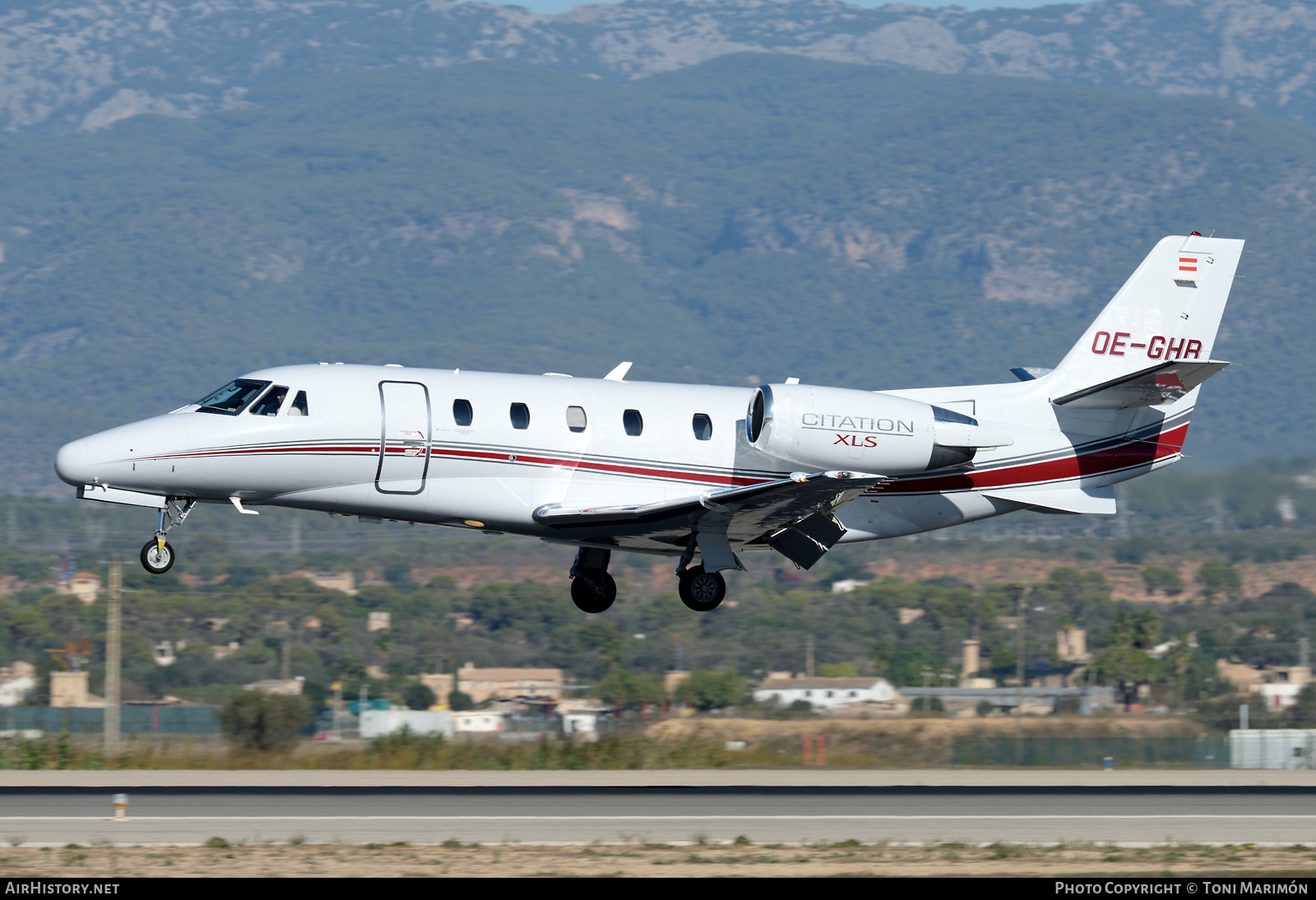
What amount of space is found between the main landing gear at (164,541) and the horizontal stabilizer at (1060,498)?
41.2 ft

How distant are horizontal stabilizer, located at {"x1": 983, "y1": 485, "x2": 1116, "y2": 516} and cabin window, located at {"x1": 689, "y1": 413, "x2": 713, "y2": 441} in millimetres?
4895

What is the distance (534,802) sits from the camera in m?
25.3

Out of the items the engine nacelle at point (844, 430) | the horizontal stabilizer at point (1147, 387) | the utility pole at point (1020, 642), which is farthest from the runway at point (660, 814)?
the utility pole at point (1020, 642)

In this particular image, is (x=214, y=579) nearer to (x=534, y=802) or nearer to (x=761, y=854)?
(x=534, y=802)

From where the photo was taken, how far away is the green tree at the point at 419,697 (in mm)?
56531

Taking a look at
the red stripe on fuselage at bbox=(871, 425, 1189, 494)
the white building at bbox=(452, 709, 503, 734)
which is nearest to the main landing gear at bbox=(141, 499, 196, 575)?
the red stripe on fuselage at bbox=(871, 425, 1189, 494)

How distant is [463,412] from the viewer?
80.9ft

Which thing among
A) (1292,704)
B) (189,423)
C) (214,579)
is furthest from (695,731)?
(214,579)

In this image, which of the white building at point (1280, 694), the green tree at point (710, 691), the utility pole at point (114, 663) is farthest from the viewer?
the green tree at point (710, 691)

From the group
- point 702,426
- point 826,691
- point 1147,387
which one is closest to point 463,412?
point 702,426

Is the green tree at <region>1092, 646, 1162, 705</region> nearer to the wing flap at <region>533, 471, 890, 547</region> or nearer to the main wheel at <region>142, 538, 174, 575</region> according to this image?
the wing flap at <region>533, 471, 890, 547</region>

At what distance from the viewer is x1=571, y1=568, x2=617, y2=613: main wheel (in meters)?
27.3

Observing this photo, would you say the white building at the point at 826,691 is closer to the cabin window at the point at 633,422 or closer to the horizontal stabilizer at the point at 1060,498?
the horizontal stabilizer at the point at 1060,498
